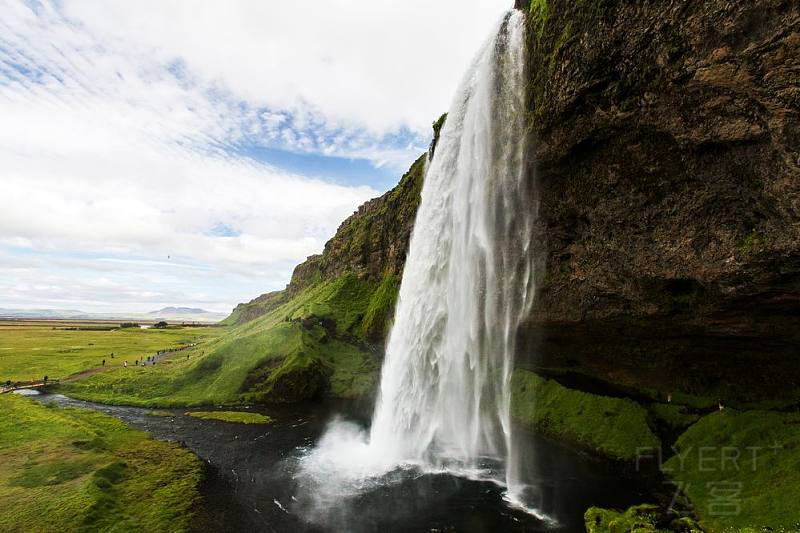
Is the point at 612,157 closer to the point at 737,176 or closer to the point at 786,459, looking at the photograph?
the point at 737,176

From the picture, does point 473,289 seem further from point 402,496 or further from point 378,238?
point 378,238

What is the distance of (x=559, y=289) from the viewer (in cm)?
3347

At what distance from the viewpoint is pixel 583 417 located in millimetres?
33250

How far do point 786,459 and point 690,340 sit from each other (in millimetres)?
9201

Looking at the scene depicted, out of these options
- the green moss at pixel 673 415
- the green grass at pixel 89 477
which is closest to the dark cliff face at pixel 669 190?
the green moss at pixel 673 415

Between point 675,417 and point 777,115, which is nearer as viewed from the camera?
point 777,115

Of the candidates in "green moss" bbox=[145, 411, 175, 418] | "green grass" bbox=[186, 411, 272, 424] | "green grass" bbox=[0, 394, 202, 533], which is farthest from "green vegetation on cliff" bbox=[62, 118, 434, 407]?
"green grass" bbox=[0, 394, 202, 533]

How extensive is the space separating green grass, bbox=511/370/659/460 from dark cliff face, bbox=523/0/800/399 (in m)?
3.41

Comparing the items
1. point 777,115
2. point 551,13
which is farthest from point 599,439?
point 551,13

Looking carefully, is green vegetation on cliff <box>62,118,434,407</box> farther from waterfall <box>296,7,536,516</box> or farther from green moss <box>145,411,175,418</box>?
waterfall <box>296,7,536,516</box>

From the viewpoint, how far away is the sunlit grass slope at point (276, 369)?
4994 centimetres

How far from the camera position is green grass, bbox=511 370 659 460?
2936 centimetres

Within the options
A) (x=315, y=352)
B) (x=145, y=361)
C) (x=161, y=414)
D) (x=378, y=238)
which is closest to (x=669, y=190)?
(x=315, y=352)

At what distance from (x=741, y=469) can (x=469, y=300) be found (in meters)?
20.7
